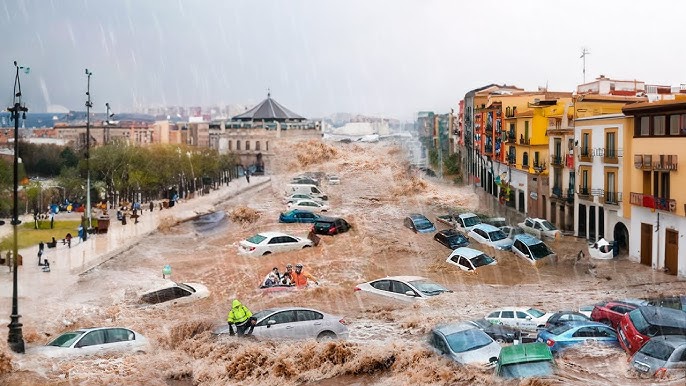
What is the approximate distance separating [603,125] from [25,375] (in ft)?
72.9

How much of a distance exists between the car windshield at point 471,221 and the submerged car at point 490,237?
67.1 inches

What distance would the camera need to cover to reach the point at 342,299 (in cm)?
1858

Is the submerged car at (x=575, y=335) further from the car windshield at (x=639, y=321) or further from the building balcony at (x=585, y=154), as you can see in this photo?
the building balcony at (x=585, y=154)

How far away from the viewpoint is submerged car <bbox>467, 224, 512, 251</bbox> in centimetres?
2569

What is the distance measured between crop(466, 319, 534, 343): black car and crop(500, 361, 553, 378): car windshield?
195 centimetres

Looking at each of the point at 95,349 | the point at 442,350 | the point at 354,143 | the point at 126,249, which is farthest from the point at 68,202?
the point at 442,350

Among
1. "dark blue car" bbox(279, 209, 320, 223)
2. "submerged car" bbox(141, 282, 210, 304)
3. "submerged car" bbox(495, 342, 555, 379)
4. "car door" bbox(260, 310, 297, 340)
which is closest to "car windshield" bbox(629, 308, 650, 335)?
"submerged car" bbox(495, 342, 555, 379)

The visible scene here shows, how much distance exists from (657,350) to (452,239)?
1416 cm

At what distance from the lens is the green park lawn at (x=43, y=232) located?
→ 29.3 meters

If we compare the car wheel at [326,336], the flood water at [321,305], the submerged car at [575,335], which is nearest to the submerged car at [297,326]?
the car wheel at [326,336]

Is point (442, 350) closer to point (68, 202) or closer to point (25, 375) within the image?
point (25, 375)

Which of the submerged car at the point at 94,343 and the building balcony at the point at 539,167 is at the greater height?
the building balcony at the point at 539,167

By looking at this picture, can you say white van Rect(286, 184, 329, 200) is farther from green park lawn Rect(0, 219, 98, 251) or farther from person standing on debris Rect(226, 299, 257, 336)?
person standing on debris Rect(226, 299, 257, 336)

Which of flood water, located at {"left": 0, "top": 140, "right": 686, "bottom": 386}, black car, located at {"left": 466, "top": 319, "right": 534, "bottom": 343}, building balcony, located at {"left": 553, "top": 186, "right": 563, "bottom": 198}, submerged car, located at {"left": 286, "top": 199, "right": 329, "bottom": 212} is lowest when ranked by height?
flood water, located at {"left": 0, "top": 140, "right": 686, "bottom": 386}
